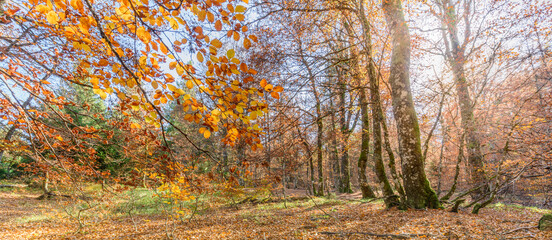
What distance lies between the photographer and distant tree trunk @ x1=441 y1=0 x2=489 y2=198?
6.49 metres

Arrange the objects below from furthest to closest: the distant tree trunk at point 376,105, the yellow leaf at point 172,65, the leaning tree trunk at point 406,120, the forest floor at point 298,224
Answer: the distant tree trunk at point 376,105, the leaning tree trunk at point 406,120, the forest floor at point 298,224, the yellow leaf at point 172,65

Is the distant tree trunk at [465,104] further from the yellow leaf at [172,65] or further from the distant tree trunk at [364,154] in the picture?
the yellow leaf at [172,65]

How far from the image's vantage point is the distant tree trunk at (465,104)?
21.3 ft

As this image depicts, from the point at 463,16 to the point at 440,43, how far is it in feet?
5.15

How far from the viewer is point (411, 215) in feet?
14.0

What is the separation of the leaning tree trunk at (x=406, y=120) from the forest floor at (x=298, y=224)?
1.19ft

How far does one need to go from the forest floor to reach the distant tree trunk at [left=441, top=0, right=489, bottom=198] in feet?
4.10

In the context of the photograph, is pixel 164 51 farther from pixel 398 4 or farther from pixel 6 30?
pixel 398 4

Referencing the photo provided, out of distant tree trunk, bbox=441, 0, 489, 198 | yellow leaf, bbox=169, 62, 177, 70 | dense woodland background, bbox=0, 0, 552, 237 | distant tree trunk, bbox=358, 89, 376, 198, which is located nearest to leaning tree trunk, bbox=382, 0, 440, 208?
dense woodland background, bbox=0, 0, 552, 237

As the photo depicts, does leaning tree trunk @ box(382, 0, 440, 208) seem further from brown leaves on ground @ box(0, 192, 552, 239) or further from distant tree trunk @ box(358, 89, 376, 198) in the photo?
distant tree trunk @ box(358, 89, 376, 198)

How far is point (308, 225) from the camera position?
198 inches

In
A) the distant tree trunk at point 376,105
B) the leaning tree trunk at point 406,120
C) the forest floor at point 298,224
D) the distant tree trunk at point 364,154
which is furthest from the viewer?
the distant tree trunk at point 364,154

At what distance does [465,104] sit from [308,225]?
7369mm

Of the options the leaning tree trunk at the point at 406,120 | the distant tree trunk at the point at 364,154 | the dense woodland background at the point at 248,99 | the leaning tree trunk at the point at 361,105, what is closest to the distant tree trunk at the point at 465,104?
the dense woodland background at the point at 248,99
